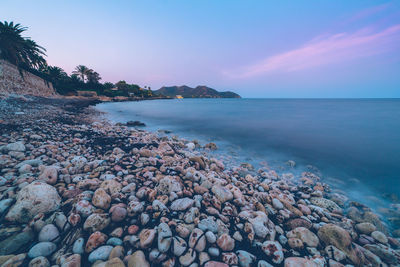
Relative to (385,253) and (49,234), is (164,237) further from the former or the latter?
(385,253)

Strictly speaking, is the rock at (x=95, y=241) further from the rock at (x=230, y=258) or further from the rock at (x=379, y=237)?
the rock at (x=379, y=237)

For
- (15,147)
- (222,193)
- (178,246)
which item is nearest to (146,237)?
(178,246)

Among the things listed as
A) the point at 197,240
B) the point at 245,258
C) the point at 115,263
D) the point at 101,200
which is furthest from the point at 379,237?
the point at 101,200

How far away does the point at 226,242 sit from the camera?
6.73ft

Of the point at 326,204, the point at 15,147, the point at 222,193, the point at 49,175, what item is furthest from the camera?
Result: the point at 15,147

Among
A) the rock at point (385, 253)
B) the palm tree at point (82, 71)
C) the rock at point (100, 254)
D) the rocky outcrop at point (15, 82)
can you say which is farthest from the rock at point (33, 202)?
the palm tree at point (82, 71)

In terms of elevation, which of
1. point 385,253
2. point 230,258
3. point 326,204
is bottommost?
point 326,204

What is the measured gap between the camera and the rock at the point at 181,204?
256 cm

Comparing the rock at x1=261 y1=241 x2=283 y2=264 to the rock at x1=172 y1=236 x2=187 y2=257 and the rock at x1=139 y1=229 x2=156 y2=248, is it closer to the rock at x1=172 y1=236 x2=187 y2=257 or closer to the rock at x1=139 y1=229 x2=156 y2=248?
the rock at x1=172 y1=236 x2=187 y2=257

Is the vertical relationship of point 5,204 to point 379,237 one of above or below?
above

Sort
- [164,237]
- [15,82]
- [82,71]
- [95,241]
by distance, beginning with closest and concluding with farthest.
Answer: [95,241] < [164,237] < [15,82] < [82,71]

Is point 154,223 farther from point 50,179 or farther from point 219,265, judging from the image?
point 50,179

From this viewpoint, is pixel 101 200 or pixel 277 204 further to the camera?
pixel 277 204

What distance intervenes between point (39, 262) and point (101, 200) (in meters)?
0.91
